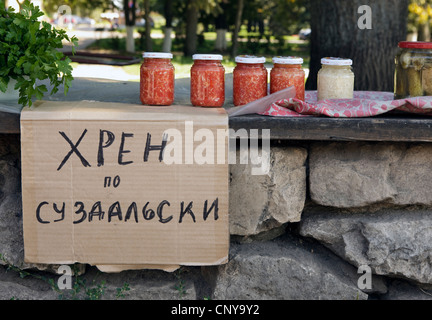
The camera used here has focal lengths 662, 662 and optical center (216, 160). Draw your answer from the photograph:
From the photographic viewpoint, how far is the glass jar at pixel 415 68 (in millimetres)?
2791

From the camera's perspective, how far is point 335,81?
113 inches

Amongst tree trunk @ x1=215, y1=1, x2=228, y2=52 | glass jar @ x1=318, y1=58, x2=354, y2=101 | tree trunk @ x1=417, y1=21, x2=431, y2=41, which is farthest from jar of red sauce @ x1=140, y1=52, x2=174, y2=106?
tree trunk @ x1=215, y1=1, x2=228, y2=52

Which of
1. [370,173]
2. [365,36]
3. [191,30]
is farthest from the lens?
[191,30]

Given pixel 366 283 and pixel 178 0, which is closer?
pixel 366 283

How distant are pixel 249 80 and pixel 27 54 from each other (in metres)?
0.92

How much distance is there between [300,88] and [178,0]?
567 inches

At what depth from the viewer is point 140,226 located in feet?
8.64

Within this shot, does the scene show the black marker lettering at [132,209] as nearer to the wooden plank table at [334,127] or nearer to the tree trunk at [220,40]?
the wooden plank table at [334,127]

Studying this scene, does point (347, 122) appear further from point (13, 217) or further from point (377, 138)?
point (13, 217)

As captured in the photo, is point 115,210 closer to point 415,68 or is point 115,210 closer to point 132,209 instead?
point 132,209

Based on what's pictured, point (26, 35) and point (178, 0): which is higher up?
point (178, 0)

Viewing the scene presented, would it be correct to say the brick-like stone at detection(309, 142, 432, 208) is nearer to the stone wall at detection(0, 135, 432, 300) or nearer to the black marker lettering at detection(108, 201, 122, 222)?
the stone wall at detection(0, 135, 432, 300)

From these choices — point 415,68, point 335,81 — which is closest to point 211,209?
point 335,81

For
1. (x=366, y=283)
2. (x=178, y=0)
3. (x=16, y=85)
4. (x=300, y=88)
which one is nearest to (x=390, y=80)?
(x=300, y=88)
